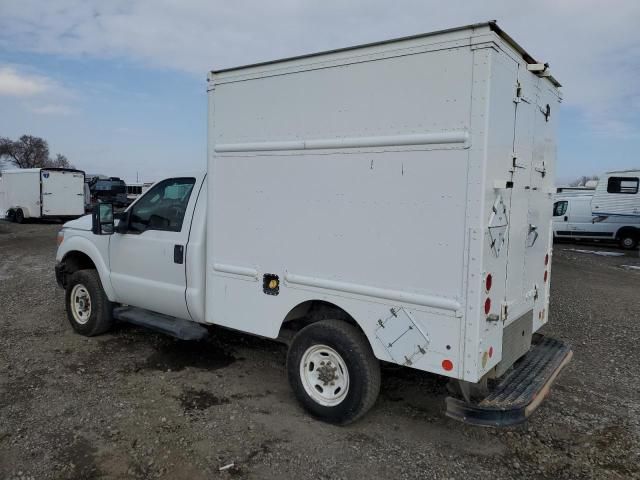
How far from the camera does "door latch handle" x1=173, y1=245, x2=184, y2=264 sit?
5156 mm

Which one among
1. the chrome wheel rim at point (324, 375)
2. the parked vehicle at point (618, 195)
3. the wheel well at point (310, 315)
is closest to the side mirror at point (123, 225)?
the wheel well at point (310, 315)

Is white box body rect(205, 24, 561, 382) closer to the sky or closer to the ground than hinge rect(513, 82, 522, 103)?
closer to the ground

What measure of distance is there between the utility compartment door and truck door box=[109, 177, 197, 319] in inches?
120

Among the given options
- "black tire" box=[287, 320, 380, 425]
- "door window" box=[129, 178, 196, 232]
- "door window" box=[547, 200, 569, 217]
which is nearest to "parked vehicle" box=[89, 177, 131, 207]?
"door window" box=[129, 178, 196, 232]

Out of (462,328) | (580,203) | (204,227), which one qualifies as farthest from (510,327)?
(580,203)

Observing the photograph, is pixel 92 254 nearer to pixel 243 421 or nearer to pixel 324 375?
pixel 243 421

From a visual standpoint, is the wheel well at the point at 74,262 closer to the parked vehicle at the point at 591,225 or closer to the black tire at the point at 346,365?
the black tire at the point at 346,365

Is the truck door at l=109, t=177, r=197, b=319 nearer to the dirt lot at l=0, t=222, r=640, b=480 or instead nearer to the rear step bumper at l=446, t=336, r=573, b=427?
the dirt lot at l=0, t=222, r=640, b=480

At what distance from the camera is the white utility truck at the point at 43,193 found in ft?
78.8

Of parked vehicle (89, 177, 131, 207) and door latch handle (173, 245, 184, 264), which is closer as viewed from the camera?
door latch handle (173, 245, 184, 264)

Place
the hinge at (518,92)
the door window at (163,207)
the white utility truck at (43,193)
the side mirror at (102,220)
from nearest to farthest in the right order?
the hinge at (518,92) < the door window at (163,207) < the side mirror at (102,220) < the white utility truck at (43,193)

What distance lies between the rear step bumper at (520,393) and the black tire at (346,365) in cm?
62

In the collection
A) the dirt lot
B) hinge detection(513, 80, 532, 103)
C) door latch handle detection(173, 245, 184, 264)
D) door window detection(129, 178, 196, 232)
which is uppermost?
hinge detection(513, 80, 532, 103)

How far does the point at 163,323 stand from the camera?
5.38 m
